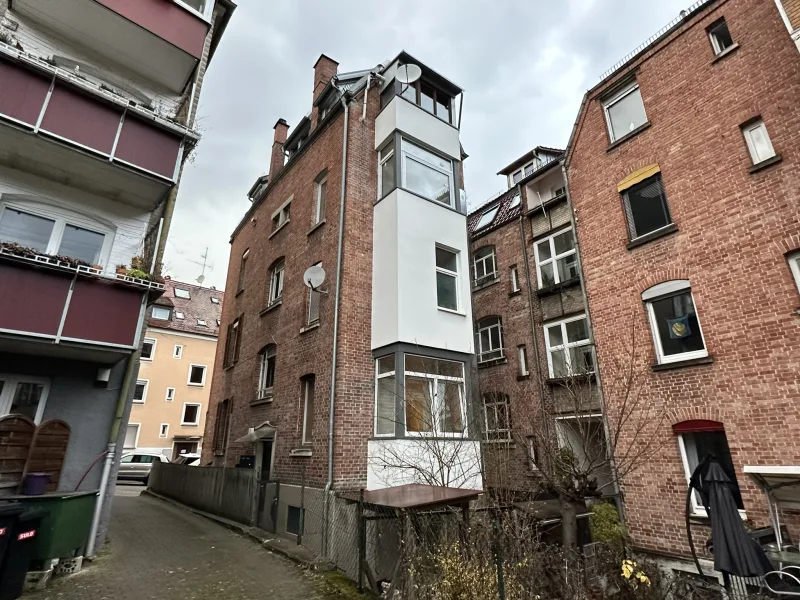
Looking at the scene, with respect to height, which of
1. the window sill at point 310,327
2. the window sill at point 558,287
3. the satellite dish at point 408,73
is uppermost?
the satellite dish at point 408,73

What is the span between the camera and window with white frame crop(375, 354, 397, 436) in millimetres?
9827

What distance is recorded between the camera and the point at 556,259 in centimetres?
1602

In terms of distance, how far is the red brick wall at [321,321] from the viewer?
987 centimetres

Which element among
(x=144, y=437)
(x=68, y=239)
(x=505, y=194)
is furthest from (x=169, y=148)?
(x=144, y=437)

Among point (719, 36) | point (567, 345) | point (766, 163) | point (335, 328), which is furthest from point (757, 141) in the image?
point (335, 328)

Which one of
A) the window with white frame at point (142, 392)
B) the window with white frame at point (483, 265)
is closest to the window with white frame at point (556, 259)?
the window with white frame at point (483, 265)

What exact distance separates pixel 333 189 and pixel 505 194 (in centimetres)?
1081

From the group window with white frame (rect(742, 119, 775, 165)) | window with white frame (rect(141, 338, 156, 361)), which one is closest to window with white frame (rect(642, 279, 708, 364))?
window with white frame (rect(742, 119, 775, 165))

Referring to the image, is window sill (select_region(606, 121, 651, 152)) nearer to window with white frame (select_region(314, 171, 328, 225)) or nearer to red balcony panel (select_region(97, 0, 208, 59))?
window with white frame (select_region(314, 171, 328, 225))

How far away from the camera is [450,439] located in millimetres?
9656

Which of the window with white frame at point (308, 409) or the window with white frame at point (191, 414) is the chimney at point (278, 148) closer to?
the window with white frame at point (308, 409)

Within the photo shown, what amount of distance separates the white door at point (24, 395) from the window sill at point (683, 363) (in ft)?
42.5

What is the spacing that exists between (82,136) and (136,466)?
21.4 metres

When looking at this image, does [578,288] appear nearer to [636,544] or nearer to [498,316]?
[498,316]
